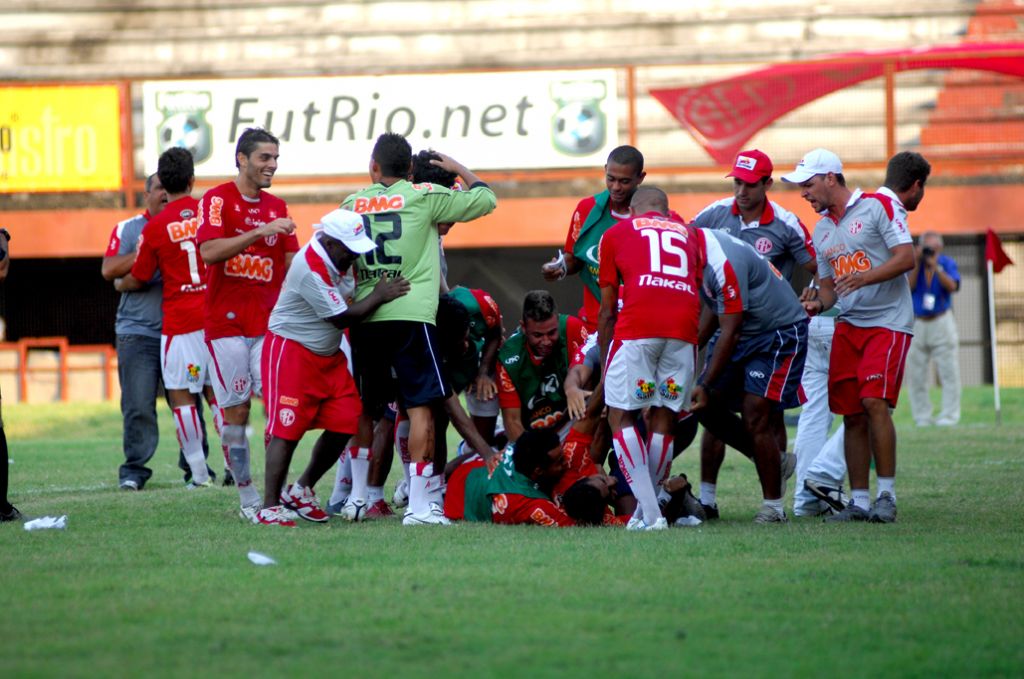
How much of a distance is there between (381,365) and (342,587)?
8.55 ft

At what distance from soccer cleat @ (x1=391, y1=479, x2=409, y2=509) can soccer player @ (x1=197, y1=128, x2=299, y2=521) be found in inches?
45.2

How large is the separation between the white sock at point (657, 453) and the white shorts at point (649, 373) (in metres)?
0.23

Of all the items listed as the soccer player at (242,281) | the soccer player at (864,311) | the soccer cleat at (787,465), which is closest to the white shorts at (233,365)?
the soccer player at (242,281)

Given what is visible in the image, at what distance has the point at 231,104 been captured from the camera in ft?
69.7

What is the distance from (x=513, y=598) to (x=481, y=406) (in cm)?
364

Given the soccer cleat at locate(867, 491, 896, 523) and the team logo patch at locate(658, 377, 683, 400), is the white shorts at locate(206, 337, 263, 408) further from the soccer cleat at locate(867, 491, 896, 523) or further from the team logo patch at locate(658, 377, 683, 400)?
the soccer cleat at locate(867, 491, 896, 523)

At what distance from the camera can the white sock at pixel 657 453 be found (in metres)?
8.15

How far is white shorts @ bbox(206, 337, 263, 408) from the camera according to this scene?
9.05 metres

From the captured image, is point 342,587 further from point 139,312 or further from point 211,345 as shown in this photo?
point 139,312

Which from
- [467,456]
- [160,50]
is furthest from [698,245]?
[160,50]

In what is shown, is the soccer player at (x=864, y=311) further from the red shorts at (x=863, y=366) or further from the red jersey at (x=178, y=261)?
the red jersey at (x=178, y=261)

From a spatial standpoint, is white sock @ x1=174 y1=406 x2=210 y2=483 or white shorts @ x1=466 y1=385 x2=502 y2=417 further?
white sock @ x1=174 y1=406 x2=210 y2=483

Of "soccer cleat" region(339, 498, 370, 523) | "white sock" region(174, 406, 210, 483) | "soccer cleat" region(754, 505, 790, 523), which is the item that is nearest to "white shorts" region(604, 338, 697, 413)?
"soccer cleat" region(754, 505, 790, 523)

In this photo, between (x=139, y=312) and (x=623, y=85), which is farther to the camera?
(x=623, y=85)
